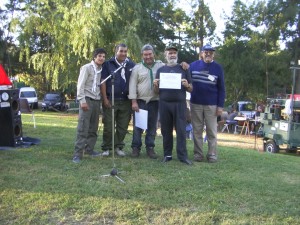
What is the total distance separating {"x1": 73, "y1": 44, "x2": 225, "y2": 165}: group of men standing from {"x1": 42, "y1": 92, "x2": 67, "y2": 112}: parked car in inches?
1101

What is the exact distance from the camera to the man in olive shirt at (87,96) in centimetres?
627

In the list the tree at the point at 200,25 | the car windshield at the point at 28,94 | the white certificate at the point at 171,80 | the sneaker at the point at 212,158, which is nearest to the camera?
the white certificate at the point at 171,80

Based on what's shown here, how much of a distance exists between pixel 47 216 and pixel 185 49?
107 ft

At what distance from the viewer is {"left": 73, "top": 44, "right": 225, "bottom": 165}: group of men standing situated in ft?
20.3

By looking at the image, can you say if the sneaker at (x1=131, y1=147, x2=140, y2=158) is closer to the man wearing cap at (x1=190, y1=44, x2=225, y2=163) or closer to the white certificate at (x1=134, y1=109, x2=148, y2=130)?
the white certificate at (x1=134, y1=109, x2=148, y2=130)

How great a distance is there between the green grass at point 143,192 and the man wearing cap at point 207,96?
46cm

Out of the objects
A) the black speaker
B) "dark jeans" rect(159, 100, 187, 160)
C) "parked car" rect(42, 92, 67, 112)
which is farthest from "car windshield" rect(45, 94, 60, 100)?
"dark jeans" rect(159, 100, 187, 160)

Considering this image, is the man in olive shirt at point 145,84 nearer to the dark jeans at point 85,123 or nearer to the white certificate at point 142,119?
the white certificate at point 142,119

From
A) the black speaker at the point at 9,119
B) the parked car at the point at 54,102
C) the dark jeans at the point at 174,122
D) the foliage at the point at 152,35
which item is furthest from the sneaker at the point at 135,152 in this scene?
the parked car at the point at 54,102

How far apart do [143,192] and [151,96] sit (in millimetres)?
2040

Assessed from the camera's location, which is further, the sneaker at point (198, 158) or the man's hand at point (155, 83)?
the sneaker at point (198, 158)

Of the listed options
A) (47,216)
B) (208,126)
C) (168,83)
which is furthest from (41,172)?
(208,126)

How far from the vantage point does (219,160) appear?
6.95 m

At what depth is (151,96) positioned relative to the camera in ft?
21.2
